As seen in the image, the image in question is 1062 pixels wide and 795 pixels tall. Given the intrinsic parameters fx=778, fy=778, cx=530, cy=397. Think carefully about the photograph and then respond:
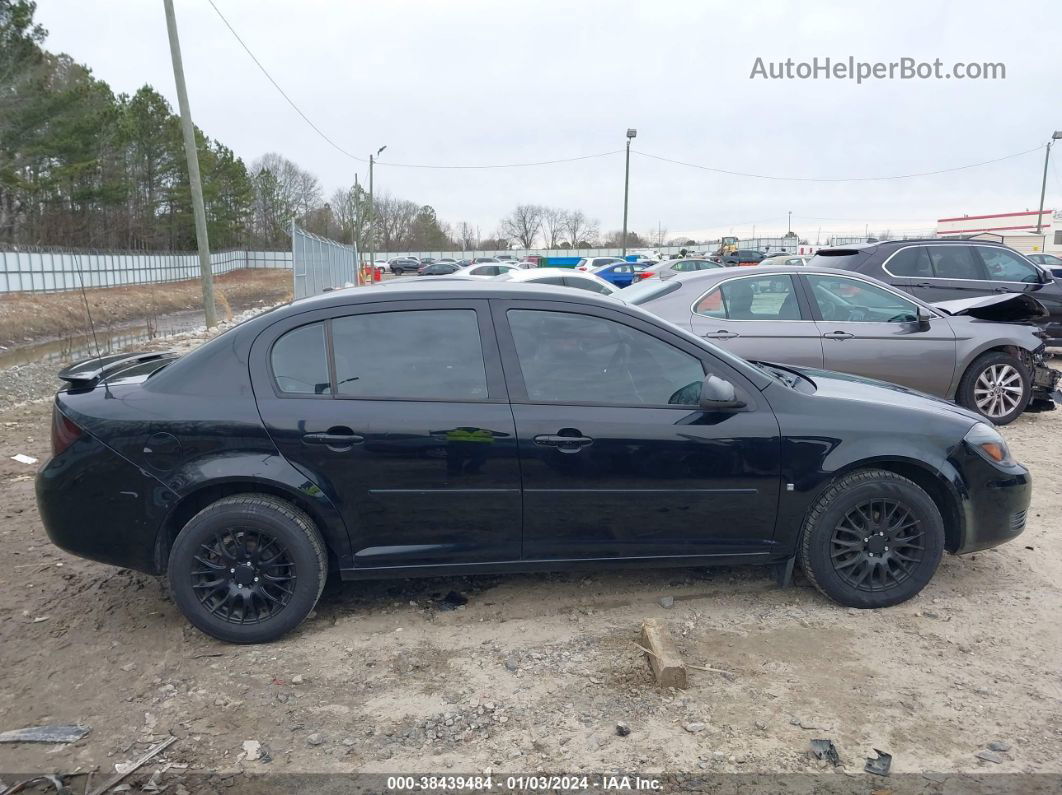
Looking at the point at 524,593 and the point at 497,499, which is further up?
the point at 497,499

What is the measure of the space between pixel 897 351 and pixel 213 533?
6.22m

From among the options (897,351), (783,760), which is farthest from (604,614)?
(897,351)

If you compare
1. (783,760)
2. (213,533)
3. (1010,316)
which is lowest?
(783,760)

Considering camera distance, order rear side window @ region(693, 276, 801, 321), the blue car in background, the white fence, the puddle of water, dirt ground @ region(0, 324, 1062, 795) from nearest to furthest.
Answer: dirt ground @ region(0, 324, 1062, 795), rear side window @ region(693, 276, 801, 321), the puddle of water, the white fence, the blue car in background

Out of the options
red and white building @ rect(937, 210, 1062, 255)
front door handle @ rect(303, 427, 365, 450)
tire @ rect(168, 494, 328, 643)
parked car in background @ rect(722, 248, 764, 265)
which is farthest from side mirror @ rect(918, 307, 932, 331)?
red and white building @ rect(937, 210, 1062, 255)

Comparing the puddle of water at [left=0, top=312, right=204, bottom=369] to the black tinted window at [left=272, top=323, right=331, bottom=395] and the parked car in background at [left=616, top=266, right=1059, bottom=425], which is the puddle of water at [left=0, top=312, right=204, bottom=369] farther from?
the black tinted window at [left=272, top=323, right=331, bottom=395]

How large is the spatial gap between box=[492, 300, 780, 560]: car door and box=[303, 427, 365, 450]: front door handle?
2.53 feet

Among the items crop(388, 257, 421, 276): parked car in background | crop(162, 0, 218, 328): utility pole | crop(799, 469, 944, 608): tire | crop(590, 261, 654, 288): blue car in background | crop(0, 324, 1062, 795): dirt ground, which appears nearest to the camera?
crop(0, 324, 1062, 795): dirt ground

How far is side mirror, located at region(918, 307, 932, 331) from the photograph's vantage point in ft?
23.8

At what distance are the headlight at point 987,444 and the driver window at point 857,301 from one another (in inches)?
134

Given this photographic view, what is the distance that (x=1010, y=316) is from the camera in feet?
25.3

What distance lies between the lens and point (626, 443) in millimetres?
3734

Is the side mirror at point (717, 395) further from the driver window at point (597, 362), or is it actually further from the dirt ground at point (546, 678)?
the dirt ground at point (546, 678)

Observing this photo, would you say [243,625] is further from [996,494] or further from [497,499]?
[996,494]
